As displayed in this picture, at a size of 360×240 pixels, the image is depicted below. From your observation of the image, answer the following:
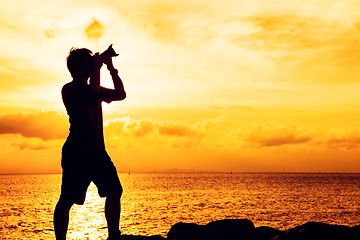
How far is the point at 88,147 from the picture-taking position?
5.65 m


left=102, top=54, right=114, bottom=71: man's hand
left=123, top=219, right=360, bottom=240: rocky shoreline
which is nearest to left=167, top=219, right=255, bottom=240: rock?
left=123, top=219, right=360, bottom=240: rocky shoreline

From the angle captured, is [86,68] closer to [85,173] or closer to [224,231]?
[85,173]

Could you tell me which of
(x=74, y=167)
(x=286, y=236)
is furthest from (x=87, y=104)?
(x=286, y=236)

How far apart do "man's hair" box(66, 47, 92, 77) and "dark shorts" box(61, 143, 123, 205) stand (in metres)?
1.10

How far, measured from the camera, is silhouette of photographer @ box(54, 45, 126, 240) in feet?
18.5

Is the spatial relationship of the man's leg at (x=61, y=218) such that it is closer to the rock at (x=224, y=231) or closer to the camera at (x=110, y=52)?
the camera at (x=110, y=52)

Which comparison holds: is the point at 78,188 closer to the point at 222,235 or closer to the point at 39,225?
the point at 222,235

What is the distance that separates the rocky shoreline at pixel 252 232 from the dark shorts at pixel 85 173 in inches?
216

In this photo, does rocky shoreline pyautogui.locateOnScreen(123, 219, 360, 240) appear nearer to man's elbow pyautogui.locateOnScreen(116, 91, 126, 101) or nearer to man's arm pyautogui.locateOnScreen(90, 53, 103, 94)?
man's elbow pyautogui.locateOnScreen(116, 91, 126, 101)

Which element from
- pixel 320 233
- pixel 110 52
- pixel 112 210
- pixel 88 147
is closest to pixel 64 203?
pixel 112 210

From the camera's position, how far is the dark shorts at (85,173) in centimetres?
561

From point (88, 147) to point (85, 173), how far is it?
0.36 meters

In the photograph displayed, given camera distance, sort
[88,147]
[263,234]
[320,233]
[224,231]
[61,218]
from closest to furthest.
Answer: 1. [88,147]
2. [61,218]
3. [320,233]
4. [224,231]
5. [263,234]

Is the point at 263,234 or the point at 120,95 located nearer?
the point at 120,95
